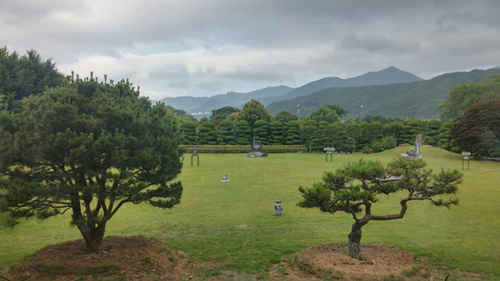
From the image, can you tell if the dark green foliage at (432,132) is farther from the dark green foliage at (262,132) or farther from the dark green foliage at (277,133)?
the dark green foliage at (262,132)

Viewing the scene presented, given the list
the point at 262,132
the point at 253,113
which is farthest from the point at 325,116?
the point at 262,132

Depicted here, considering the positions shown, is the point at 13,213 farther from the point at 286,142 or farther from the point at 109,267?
the point at 286,142

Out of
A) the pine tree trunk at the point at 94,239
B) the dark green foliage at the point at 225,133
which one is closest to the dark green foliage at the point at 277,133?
the dark green foliage at the point at 225,133

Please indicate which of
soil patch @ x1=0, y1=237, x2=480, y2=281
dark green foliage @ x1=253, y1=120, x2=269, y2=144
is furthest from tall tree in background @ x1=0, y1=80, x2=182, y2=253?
dark green foliage @ x1=253, y1=120, x2=269, y2=144

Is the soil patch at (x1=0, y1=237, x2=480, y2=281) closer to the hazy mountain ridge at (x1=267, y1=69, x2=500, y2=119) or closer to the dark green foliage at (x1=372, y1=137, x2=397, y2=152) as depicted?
the dark green foliage at (x1=372, y1=137, x2=397, y2=152)

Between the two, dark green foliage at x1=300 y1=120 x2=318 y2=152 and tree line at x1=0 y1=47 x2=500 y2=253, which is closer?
tree line at x1=0 y1=47 x2=500 y2=253

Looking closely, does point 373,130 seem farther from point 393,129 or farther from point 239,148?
point 239,148

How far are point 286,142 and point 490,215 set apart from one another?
25896 millimetres

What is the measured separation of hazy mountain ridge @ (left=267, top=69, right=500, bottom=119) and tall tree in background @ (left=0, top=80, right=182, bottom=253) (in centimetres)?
5739

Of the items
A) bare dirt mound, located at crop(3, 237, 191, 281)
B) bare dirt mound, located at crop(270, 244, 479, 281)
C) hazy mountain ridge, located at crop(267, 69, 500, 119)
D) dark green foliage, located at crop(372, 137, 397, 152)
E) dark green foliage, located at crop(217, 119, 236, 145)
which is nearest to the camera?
bare dirt mound, located at crop(3, 237, 191, 281)

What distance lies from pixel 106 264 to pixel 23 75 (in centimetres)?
1983

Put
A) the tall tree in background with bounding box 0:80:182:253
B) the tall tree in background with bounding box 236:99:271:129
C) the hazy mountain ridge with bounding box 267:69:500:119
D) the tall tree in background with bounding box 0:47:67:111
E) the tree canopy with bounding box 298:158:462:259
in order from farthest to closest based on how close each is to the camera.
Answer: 1. the hazy mountain ridge with bounding box 267:69:500:119
2. the tall tree in background with bounding box 236:99:271:129
3. the tall tree in background with bounding box 0:47:67:111
4. the tree canopy with bounding box 298:158:462:259
5. the tall tree in background with bounding box 0:80:182:253

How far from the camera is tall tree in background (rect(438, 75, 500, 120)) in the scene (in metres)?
30.3

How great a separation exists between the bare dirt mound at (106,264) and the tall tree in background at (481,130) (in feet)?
81.5
